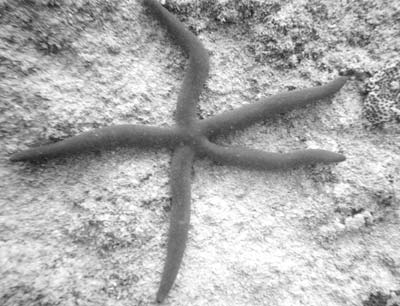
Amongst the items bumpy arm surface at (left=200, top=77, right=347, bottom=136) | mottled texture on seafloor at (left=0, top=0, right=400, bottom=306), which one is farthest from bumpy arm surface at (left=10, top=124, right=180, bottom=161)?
bumpy arm surface at (left=200, top=77, right=347, bottom=136)

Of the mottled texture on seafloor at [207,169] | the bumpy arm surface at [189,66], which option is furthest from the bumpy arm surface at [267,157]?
the bumpy arm surface at [189,66]

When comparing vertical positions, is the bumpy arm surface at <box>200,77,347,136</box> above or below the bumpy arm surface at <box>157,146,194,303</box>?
Answer: above

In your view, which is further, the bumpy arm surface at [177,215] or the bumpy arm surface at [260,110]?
the bumpy arm surface at [260,110]

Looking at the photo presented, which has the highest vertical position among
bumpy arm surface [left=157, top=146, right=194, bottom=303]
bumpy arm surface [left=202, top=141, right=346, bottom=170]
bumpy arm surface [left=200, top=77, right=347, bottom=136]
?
bumpy arm surface [left=200, top=77, right=347, bottom=136]

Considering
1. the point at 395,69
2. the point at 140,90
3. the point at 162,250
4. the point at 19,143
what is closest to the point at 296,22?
the point at 395,69

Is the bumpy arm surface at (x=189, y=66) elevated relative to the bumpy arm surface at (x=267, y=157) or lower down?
elevated

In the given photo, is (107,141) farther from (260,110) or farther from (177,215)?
(260,110)

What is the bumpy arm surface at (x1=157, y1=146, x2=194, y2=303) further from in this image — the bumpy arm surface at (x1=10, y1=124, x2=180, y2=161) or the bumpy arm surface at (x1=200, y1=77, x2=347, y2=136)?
the bumpy arm surface at (x1=200, y1=77, x2=347, y2=136)

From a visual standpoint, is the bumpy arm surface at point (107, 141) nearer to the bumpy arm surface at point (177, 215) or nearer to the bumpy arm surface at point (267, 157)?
the bumpy arm surface at point (177, 215)
